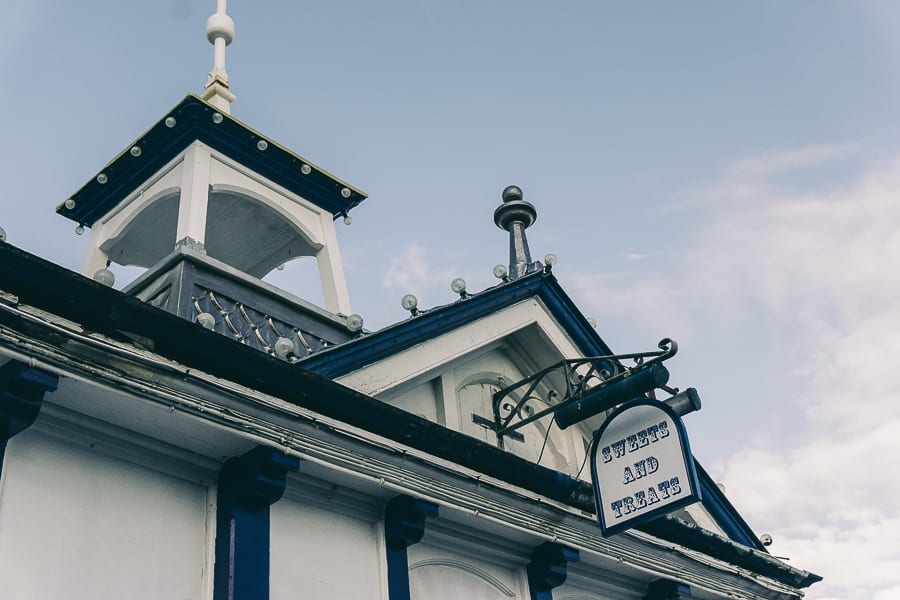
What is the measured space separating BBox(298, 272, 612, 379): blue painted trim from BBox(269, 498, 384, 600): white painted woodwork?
4.26ft

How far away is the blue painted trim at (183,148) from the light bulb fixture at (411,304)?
264 centimetres

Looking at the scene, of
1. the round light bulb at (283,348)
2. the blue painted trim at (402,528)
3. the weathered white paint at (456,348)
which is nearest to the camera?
the round light bulb at (283,348)

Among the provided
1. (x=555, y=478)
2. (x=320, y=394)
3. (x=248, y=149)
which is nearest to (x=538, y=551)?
(x=555, y=478)

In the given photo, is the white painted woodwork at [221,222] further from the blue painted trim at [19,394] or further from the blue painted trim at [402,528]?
the blue painted trim at [19,394]

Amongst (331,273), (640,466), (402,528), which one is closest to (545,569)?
(640,466)

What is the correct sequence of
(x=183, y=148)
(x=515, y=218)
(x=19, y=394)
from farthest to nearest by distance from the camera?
(x=515, y=218), (x=183, y=148), (x=19, y=394)

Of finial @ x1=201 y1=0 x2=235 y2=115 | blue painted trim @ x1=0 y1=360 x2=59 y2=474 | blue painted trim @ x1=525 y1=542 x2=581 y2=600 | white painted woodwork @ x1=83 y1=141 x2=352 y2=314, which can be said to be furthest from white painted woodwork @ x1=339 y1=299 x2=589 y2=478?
finial @ x1=201 y1=0 x2=235 y2=115

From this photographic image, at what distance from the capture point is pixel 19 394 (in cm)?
664

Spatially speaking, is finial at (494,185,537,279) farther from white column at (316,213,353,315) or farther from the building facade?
white column at (316,213,353,315)

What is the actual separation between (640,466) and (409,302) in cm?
282

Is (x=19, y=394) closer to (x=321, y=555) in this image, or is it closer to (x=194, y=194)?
(x=321, y=555)

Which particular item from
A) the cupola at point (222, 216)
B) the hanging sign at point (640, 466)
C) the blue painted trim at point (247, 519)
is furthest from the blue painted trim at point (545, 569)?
the blue painted trim at point (247, 519)

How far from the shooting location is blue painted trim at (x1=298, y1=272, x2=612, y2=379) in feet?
30.3

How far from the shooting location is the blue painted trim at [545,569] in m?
9.97
